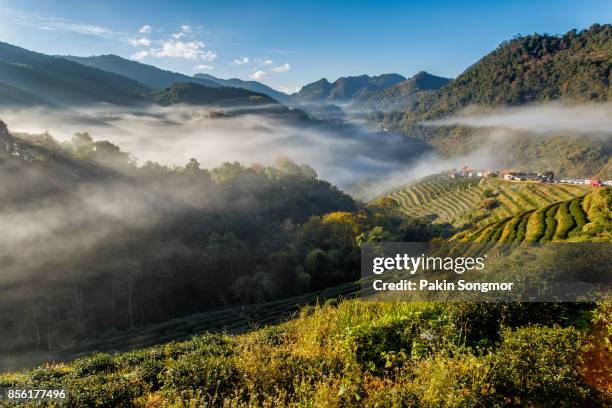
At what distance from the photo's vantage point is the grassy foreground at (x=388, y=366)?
5.95 m

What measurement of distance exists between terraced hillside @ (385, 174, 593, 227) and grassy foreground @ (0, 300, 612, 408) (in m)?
65.2

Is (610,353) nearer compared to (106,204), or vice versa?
(610,353)

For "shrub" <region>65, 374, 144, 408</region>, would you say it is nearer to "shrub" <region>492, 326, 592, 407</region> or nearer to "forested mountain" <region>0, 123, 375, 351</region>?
"shrub" <region>492, 326, 592, 407</region>

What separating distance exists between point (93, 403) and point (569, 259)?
13732 millimetres

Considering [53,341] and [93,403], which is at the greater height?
[93,403]

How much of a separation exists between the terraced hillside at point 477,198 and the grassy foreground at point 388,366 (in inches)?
2569

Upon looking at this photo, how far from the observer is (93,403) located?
6.80 meters

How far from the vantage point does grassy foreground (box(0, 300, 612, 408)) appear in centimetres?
595

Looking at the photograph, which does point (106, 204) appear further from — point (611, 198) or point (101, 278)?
point (611, 198)

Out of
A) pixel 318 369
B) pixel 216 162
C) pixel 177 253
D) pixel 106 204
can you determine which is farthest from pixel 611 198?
pixel 216 162

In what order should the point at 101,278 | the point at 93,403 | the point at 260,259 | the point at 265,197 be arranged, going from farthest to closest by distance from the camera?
1. the point at 265,197
2. the point at 260,259
3. the point at 101,278
4. the point at 93,403

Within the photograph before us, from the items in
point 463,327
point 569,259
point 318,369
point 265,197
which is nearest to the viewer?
point 318,369
